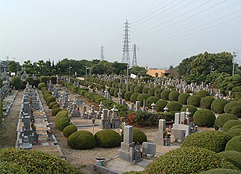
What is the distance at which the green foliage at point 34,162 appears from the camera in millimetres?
5355

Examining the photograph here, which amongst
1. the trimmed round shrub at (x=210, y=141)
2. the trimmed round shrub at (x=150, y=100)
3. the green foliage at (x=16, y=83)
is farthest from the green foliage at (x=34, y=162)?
the green foliage at (x=16, y=83)

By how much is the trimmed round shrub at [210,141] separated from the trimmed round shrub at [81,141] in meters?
5.46

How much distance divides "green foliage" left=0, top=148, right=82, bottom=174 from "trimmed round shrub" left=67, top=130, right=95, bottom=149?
7.47 m

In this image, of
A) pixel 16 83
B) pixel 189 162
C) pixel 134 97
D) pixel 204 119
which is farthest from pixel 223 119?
pixel 16 83

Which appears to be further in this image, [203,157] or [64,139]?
[64,139]

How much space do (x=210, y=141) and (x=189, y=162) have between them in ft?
13.7

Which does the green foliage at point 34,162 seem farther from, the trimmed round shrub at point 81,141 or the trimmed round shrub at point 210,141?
the trimmed round shrub at point 81,141

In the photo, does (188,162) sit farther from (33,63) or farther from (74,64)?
(74,64)

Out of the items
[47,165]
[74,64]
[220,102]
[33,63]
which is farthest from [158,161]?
[74,64]

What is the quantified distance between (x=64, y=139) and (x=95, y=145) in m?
2.49

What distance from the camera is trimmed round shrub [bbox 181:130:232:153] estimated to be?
31.9 feet

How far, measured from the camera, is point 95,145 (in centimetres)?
1418

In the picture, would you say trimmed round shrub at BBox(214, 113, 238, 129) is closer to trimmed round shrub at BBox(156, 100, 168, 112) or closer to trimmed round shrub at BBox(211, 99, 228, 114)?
trimmed round shrub at BBox(156, 100, 168, 112)

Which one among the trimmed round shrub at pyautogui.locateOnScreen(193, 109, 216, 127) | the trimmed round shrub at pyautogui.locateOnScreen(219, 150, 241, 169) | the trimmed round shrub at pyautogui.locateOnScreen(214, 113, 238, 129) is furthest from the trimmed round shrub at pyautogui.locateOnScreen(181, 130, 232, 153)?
the trimmed round shrub at pyautogui.locateOnScreen(193, 109, 216, 127)
